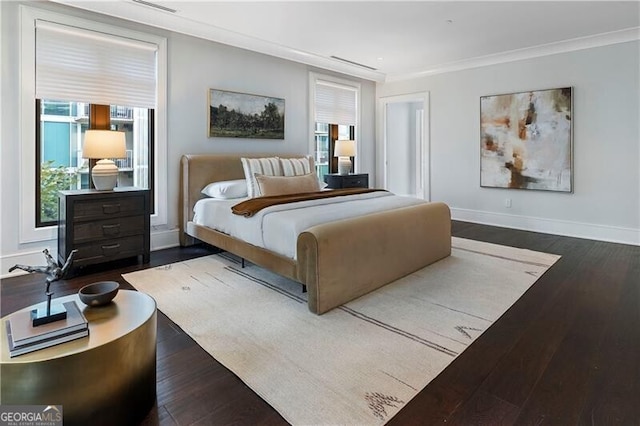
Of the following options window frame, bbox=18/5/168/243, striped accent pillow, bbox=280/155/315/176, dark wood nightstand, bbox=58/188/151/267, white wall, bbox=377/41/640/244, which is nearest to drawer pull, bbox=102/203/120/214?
dark wood nightstand, bbox=58/188/151/267

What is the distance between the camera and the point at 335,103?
6.38 meters

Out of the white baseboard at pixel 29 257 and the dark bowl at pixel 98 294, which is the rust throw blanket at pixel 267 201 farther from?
the dark bowl at pixel 98 294

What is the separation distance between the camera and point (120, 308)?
5.45 ft

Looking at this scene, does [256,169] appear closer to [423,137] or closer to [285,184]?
[285,184]

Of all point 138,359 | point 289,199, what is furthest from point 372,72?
point 138,359

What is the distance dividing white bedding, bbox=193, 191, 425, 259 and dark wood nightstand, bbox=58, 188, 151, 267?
0.64 m

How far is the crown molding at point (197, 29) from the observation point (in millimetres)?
3671

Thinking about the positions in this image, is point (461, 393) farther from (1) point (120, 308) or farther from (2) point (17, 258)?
(2) point (17, 258)

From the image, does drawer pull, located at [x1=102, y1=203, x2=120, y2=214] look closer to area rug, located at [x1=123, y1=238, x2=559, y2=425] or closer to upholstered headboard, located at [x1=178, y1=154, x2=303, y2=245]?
area rug, located at [x1=123, y1=238, x2=559, y2=425]

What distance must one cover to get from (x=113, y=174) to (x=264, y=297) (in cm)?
203

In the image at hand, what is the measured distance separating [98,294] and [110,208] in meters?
2.14

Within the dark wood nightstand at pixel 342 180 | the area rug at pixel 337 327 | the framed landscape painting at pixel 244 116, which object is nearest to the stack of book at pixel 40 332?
the area rug at pixel 337 327

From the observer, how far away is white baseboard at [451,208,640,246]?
466cm

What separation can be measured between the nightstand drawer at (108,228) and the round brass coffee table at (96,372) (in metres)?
1.99
